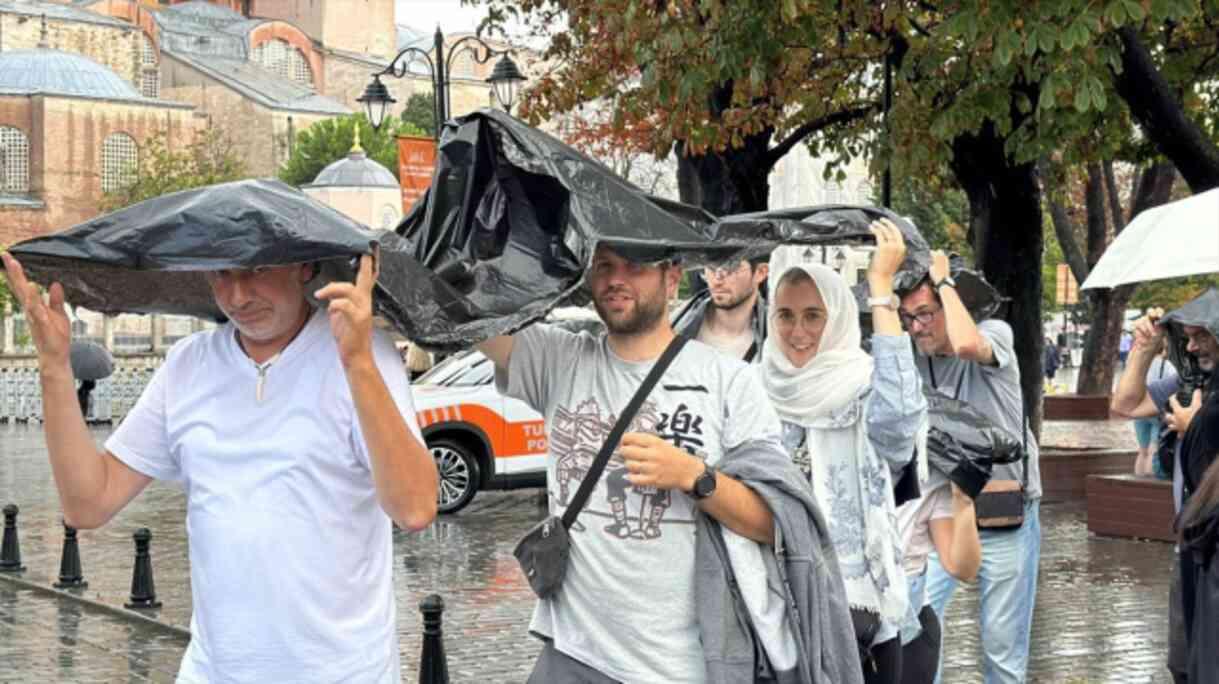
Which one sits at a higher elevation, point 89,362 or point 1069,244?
point 1069,244

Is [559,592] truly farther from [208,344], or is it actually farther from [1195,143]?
[1195,143]

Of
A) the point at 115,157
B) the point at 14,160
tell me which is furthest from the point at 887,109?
the point at 14,160

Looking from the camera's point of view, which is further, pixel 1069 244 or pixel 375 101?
pixel 1069 244

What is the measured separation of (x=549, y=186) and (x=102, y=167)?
110 meters

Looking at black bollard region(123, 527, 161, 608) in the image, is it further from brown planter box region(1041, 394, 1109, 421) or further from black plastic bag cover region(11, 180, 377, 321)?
brown planter box region(1041, 394, 1109, 421)

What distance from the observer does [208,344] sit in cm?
426

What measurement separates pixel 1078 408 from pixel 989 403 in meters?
24.9

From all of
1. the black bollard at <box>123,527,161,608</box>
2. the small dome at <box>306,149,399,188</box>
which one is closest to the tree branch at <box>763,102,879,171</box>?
the black bollard at <box>123,527,161,608</box>

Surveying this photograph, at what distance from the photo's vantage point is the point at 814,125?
20484 millimetres

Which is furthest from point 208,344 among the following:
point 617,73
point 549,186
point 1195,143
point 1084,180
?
point 1084,180

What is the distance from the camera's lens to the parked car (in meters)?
18.2

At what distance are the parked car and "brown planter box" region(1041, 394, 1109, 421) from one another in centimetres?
1452

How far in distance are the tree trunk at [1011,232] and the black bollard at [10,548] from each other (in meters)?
8.54

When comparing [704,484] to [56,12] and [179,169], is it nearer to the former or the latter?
[179,169]
